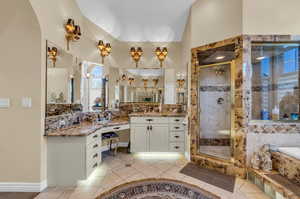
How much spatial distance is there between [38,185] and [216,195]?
243 centimetres

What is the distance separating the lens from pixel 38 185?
1896mm

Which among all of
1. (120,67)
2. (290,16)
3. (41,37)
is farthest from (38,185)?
(290,16)

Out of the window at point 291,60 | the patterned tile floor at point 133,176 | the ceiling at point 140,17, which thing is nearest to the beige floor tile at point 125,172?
the patterned tile floor at point 133,176

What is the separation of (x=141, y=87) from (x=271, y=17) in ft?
9.23

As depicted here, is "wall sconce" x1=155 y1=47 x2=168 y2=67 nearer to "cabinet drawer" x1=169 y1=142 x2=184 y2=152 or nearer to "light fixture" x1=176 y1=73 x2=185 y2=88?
"light fixture" x1=176 y1=73 x2=185 y2=88

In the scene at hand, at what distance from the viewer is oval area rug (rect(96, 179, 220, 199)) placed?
182 cm

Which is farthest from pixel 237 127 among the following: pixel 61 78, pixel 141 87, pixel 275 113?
pixel 61 78

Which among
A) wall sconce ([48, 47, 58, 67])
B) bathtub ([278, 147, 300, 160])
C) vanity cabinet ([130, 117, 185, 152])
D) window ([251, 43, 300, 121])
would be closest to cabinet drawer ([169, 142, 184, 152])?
vanity cabinet ([130, 117, 185, 152])

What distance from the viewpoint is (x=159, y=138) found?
3.14 metres

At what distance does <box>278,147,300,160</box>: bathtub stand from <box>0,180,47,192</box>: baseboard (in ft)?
11.4

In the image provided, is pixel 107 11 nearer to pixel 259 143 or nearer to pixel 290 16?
pixel 290 16

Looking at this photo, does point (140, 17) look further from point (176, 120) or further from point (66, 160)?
point (66, 160)

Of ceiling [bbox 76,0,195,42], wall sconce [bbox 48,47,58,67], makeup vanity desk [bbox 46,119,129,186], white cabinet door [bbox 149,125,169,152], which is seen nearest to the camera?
makeup vanity desk [bbox 46,119,129,186]

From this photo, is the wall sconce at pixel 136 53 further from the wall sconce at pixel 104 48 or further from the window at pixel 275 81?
the window at pixel 275 81
